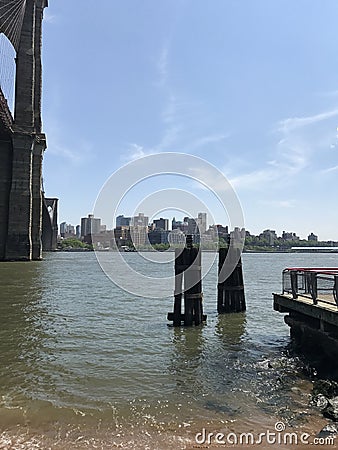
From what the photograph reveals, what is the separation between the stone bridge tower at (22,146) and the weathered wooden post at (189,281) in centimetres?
3767

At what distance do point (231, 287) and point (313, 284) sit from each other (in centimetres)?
693

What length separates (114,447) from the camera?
555cm

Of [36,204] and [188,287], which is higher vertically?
[36,204]

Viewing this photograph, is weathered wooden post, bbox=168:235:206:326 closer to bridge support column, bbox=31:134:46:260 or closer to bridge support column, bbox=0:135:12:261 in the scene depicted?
bridge support column, bbox=0:135:12:261

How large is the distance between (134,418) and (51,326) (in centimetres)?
858

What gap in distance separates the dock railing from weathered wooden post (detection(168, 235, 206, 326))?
280cm

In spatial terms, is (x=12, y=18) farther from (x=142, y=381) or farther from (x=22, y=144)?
(x=142, y=381)

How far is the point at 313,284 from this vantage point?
9.84 m

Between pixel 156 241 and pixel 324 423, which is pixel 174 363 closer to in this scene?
pixel 324 423

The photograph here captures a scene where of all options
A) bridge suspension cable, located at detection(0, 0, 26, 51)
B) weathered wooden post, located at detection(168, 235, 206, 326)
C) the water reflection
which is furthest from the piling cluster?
bridge suspension cable, located at detection(0, 0, 26, 51)

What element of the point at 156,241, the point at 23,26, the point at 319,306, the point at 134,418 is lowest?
the point at 134,418

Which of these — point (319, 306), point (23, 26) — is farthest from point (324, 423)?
point (23, 26)

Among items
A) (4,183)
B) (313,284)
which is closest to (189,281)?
(313,284)

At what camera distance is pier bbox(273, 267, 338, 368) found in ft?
29.4
